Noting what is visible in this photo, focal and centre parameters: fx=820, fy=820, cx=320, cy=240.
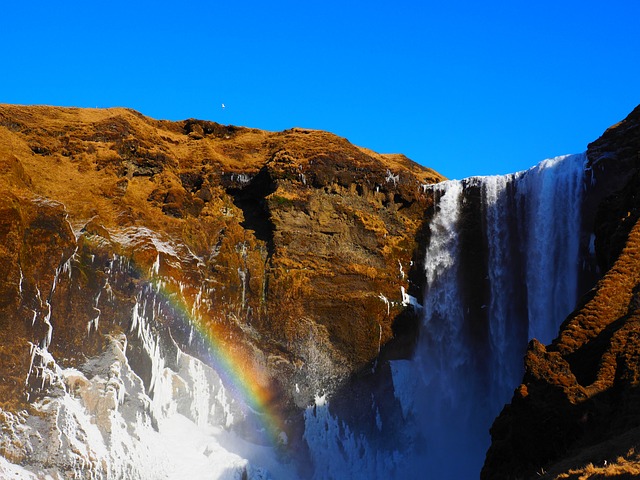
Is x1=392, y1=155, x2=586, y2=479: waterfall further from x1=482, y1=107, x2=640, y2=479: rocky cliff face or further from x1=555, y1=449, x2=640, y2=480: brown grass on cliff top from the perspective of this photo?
x1=555, y1=449, x2=640, y2=480: brown grass on cliff top

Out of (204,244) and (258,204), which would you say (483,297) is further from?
(204,244)

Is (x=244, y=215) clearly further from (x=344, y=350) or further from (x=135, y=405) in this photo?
(x=135, y=405)

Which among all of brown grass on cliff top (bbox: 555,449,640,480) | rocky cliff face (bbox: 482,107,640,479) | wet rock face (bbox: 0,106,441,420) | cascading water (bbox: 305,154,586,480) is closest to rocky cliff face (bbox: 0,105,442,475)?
wet rock face (bbox: 0,106,441,420)

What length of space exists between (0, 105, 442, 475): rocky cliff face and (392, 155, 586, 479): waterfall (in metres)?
1.34

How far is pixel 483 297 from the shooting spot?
37094mm

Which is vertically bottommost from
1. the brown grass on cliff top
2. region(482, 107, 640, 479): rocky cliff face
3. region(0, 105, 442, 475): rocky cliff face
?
the brown grass on cliff top

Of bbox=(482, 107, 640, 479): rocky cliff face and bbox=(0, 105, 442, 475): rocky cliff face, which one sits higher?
bbox=(0, 105, 442, 475): rocky cliff face

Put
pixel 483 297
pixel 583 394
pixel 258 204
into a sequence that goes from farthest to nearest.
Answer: pixel 258 204, pixel 483 297, pixel 583 394

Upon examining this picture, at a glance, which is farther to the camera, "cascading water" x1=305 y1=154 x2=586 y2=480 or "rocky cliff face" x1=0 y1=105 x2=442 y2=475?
"cascading water" x1=305 y1=154 x2=586 y2=480

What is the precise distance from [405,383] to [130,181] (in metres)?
15.4

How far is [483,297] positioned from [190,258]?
1323cm

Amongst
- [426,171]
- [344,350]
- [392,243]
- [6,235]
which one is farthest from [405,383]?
[6,235]

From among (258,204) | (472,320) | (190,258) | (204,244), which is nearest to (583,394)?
(472,320)

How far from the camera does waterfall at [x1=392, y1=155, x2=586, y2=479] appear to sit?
35.0 m
